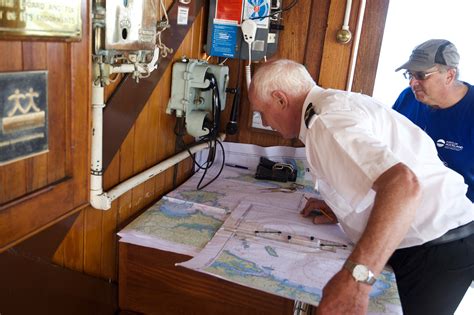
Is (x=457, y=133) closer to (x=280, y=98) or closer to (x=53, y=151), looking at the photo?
(x=280, y=98)

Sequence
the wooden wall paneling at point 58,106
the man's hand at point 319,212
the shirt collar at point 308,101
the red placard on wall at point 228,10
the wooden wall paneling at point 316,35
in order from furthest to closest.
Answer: the wooden wall paneling at point 316,35
the red placard on wall at point 228,10
the man's hand at point 319,212
the shirt collar at point 308,101
the wooden wall paneling at point 58,106

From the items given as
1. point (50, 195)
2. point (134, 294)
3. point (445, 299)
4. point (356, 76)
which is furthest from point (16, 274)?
point (356, 76)

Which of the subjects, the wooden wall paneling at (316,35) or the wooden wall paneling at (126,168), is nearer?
the wooden wall paneling at (126,168)

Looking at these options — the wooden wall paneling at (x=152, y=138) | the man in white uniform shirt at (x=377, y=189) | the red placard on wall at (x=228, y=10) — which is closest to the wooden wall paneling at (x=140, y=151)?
the wooden wall paneling at (x=152, y=138)

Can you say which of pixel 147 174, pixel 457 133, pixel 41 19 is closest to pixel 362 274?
pixel 41 19

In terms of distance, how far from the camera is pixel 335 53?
2021 millimetres

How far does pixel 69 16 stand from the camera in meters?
0.78

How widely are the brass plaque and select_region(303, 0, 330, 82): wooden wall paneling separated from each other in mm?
1446

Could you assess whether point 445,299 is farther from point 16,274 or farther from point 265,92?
point 16,274

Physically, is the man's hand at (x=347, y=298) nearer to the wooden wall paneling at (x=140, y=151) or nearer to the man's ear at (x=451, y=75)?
the wooden wall paneling at (x=140, y=151)

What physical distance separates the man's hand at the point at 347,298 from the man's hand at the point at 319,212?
2.16 ft

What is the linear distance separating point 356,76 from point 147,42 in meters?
1.19

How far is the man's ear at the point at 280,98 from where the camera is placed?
1.26m

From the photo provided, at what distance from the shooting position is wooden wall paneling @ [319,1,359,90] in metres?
1.96
